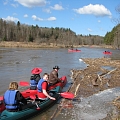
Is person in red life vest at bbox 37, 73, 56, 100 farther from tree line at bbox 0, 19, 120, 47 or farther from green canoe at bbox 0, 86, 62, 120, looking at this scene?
tree line at bbox 0, 19, 120, 47

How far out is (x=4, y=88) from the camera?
12.6 metres

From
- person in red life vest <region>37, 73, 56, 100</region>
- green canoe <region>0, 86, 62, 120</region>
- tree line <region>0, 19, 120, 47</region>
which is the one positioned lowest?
green canoe <region>0, 86, 62, 120</region>

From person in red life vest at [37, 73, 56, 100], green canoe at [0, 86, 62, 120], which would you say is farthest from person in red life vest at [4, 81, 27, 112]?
person in red life vest at [37, 73, 56, 100]

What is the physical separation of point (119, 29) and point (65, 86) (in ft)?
71.6

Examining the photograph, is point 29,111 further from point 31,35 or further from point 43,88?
point 31,35

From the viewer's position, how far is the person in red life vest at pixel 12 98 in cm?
666

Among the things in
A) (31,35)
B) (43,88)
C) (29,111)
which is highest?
(31,35)

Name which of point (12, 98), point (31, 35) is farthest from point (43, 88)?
point (31, 35)

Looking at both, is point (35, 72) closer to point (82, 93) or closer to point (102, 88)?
point (82, 93)

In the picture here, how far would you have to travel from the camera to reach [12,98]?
6801 millimetres

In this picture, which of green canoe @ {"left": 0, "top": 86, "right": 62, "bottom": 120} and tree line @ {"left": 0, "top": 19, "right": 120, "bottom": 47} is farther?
tree line @ {"left": 0, "top": 19, "right": 120, "bottom": 47}

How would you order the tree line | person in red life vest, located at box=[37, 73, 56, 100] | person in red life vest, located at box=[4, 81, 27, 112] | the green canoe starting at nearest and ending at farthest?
person in red life vest, located at box=[4, 81, 27, 112]
the green canoe
person in red life vest, located at box=[37, 73, 56, 100]
the tree line

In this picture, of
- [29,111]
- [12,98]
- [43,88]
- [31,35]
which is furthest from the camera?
[31,35]

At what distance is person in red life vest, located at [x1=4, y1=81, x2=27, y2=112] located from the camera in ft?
21.8
